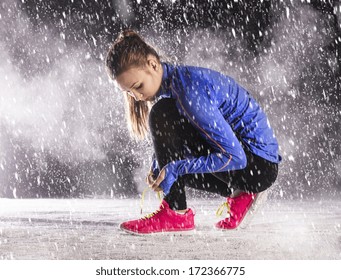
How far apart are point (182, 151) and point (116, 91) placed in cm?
96

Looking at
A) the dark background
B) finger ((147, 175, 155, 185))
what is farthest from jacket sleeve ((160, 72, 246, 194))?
the dark background

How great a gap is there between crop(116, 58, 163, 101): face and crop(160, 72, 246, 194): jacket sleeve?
2.5 inches

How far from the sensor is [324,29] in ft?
6.73

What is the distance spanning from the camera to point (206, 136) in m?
1.13

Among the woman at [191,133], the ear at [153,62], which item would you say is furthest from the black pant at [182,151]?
the ear at [153,62]

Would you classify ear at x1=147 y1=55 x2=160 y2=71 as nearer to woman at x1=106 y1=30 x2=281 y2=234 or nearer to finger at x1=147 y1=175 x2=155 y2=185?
woman at x1=106 y1=30 x2=281 y2=234

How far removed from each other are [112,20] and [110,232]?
97cm

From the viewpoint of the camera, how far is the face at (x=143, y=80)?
1.15 metres

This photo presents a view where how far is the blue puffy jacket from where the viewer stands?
44.3 inches

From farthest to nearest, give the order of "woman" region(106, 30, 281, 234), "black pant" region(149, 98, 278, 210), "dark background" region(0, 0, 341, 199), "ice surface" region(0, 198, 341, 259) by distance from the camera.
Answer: "dark background" region(0, 0, 341, 199) → "black pant" region(149, 98, 278, 210) → "woman" region(106, 30, 281, 234) → "ice surface" region(0, 198, 341, 259)

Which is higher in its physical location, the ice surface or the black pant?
the black pant

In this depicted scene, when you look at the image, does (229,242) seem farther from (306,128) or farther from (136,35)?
(306,128)

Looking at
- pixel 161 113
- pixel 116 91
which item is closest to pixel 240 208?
pixel 161 113

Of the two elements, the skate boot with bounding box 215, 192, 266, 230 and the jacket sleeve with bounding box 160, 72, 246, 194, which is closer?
the jacket sleeve with bounding box 160, 72, 246, 194
